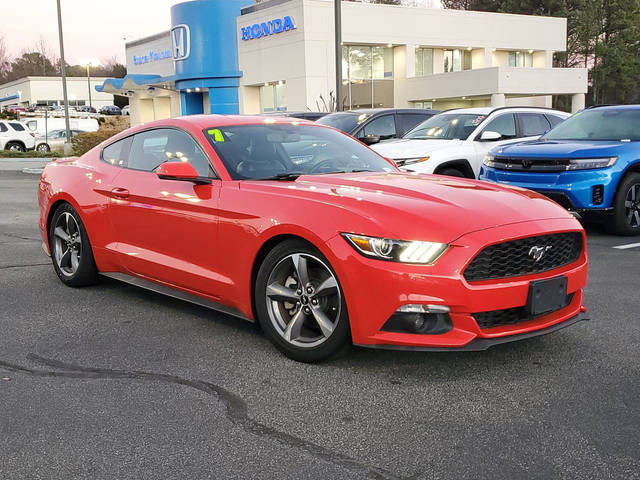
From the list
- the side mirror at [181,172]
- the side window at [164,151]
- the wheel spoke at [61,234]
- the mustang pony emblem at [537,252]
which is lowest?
the wheel spoke at [61,234]

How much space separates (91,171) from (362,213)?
10.1 ft

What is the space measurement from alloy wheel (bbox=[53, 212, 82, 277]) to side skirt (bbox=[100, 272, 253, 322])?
16.6 inches

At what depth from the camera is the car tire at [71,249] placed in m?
6.16

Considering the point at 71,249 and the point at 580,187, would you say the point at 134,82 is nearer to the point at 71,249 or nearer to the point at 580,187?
the point at 580,187

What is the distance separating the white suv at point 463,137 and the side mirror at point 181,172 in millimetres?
6059

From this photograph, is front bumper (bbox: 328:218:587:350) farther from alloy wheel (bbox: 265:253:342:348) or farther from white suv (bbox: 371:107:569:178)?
white suv (bbox: 371:107:569:178)

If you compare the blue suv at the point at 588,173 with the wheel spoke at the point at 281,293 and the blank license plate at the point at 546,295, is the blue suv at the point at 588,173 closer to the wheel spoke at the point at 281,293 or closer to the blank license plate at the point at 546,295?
the blank license plate at the point at 546,295

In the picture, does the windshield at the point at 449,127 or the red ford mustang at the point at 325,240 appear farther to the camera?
the windshield at the point at 449,127

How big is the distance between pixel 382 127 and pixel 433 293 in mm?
10422

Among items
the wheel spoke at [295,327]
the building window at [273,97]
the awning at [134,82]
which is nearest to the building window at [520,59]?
the building window at [273,97]

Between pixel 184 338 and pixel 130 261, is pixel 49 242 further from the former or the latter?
pixel 184 338

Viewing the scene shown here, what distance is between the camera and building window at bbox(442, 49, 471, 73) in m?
44.3

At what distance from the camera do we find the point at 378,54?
41469mm

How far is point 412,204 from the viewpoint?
13.7ft
